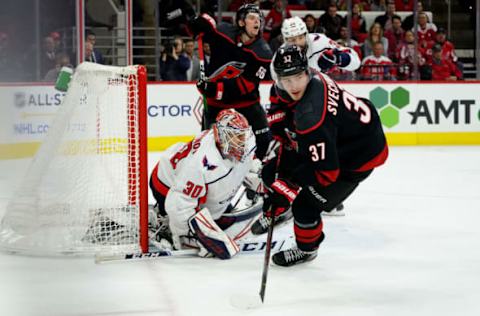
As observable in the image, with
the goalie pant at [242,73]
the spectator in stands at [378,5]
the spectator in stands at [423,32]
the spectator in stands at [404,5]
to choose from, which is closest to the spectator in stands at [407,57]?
the spectator in stands at [423,32]

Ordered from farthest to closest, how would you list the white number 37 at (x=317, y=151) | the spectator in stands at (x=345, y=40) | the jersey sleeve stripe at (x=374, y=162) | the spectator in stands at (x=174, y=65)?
the spectator in stands at (x=345, y=40) → the spectator in stands at (x=174, y=65) → the jersey sleeve stripe at (x=374, y=162) → the white number 37 at (x=317, y=151)

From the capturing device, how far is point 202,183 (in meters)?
3.41

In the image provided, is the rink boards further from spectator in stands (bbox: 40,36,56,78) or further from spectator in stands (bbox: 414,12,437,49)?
spectator in stands (bbox: 40,36,56,78)

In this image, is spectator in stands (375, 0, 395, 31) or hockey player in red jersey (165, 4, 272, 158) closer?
hockey player in red jersey (165, 4, 272, 158)

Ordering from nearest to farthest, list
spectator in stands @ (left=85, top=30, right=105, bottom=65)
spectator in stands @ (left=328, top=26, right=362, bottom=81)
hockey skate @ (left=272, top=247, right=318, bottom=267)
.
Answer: hockey skate @ (left=272, top=247, right=318, bottom=267)
spectator in stands @ (left=85, top=30, right=105, bottom=65)
spectator in stands @ (left=328, top=26, right=362, bottom=81)

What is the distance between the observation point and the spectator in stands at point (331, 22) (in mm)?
9516

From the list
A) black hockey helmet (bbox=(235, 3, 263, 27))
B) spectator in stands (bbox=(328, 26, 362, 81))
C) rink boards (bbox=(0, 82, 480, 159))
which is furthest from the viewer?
spectator in stands (bbox=(328, 26, 362, 81))

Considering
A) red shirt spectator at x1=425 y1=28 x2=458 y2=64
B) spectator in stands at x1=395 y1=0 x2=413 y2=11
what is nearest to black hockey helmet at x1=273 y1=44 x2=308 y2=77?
red shirt spectator at x1=425 y1=28 x2=458 y2=64

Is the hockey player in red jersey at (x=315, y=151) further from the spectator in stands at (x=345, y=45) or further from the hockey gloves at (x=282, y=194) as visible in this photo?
the spectator in stands at (x=345, y=45)

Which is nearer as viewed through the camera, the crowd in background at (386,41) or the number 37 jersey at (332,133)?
the number 37 jersey at (332,133)

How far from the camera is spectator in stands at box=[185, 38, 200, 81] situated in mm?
8789

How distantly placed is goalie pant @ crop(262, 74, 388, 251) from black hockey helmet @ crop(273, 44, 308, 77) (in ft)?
0.28

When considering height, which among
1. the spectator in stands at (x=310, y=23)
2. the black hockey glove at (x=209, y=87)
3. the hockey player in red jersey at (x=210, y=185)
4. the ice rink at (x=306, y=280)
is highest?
the spectator in stands at (x=310, y=23)

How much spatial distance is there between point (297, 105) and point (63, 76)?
1.23 m
